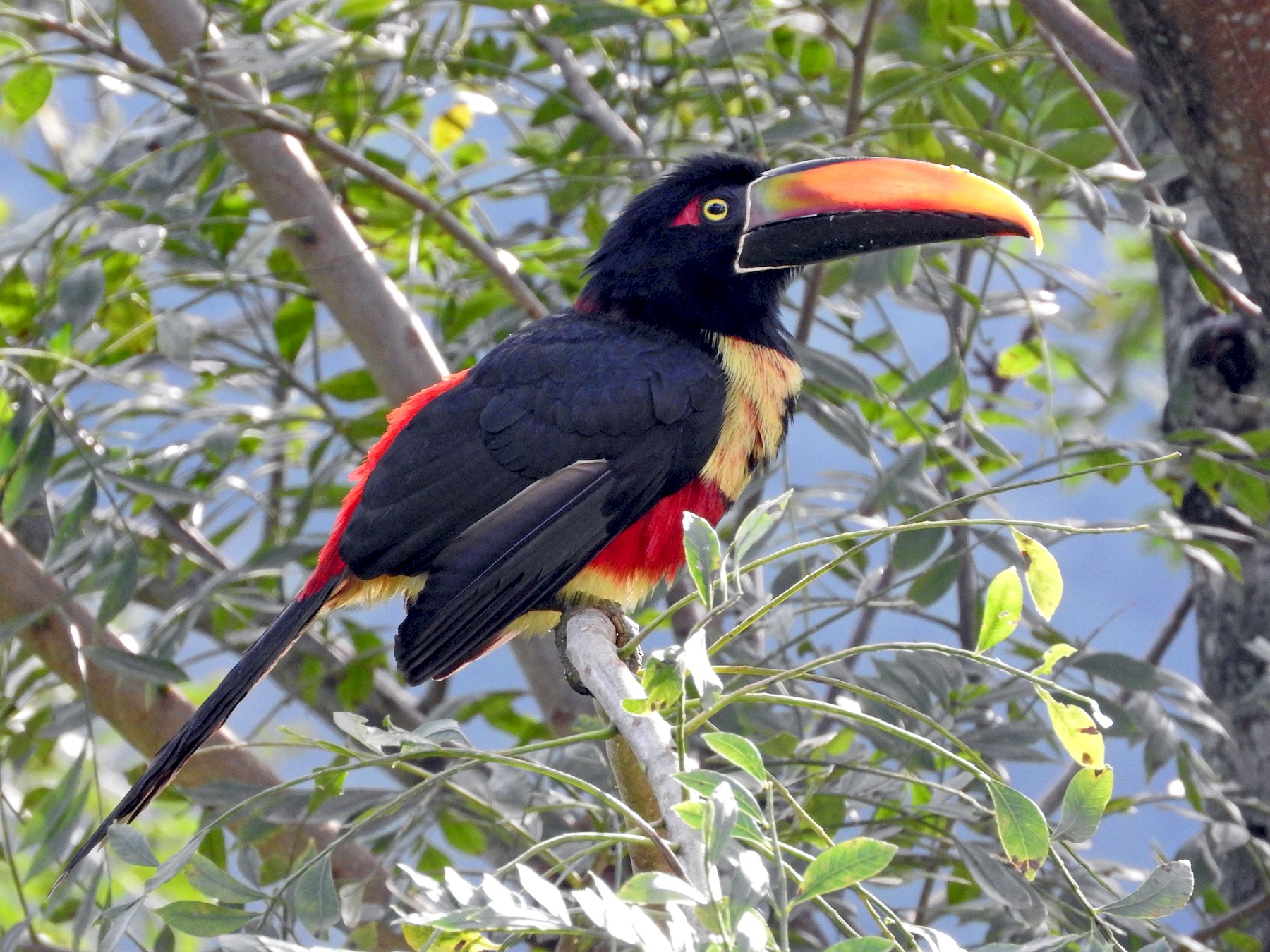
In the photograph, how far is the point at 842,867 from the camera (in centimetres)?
134

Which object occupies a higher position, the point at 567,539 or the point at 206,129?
the point at 206,129

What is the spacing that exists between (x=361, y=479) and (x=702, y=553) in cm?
202

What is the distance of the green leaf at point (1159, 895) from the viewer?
1567 mm

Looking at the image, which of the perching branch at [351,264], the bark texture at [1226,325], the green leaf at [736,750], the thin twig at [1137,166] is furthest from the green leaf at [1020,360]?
the green leaf at [736,750]

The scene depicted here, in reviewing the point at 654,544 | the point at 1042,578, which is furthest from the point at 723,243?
the point at 1042,578

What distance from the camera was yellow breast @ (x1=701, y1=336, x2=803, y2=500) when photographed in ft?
11.0

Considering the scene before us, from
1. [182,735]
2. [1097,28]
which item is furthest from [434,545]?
[1097,28]

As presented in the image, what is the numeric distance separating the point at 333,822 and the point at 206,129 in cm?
180

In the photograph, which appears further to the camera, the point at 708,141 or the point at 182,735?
the point at 708,141

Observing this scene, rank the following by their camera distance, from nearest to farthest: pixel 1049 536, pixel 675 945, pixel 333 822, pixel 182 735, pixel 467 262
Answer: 1. pixel 675 945
2. pixel 182 735
3. pixel 1049 536
4. pixel 333 822
5. pixel 467 262

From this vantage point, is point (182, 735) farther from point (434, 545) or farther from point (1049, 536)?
point (1049, 536)

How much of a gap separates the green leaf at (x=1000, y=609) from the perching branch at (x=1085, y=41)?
1739mm

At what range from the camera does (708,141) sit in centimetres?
458

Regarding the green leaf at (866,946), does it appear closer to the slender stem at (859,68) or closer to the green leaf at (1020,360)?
the slender stem at (859,68)
